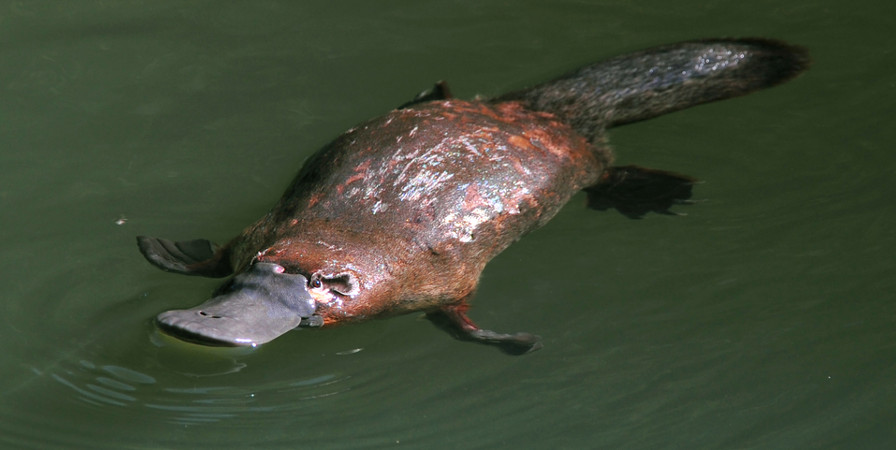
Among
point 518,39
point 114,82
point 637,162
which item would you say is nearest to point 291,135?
point 114,82

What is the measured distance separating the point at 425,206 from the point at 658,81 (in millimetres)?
1276

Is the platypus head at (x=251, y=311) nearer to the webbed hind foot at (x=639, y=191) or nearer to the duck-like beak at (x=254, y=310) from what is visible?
the duck-like beak at (x=254, y=310)

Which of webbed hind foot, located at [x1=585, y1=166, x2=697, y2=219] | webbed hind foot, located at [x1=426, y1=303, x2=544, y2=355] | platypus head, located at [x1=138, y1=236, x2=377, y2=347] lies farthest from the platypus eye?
webbed hind foot, located at [x1=585, y1=166, x2=697, y2=219]

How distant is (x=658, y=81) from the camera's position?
3.60 metres

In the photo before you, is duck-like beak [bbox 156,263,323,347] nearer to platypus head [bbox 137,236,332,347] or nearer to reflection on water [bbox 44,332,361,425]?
platypus head [bbox 137,236,332,347]

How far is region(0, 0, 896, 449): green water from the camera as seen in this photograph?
3.01 meters

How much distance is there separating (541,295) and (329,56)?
1.53 meters

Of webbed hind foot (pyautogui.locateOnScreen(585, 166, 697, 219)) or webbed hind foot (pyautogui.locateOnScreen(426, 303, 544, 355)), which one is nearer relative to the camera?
webbed hind foot (pyautogui.locateOnScreen(426, 303, 544, 355))

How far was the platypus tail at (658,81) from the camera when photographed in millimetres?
3529

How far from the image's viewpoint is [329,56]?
4160mm

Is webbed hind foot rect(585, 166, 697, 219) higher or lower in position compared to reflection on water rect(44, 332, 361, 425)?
higher

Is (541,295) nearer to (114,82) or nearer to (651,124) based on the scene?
(651,124)

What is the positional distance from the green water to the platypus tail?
269 mm

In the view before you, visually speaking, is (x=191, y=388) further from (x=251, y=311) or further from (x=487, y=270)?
(x=487, y=270)
